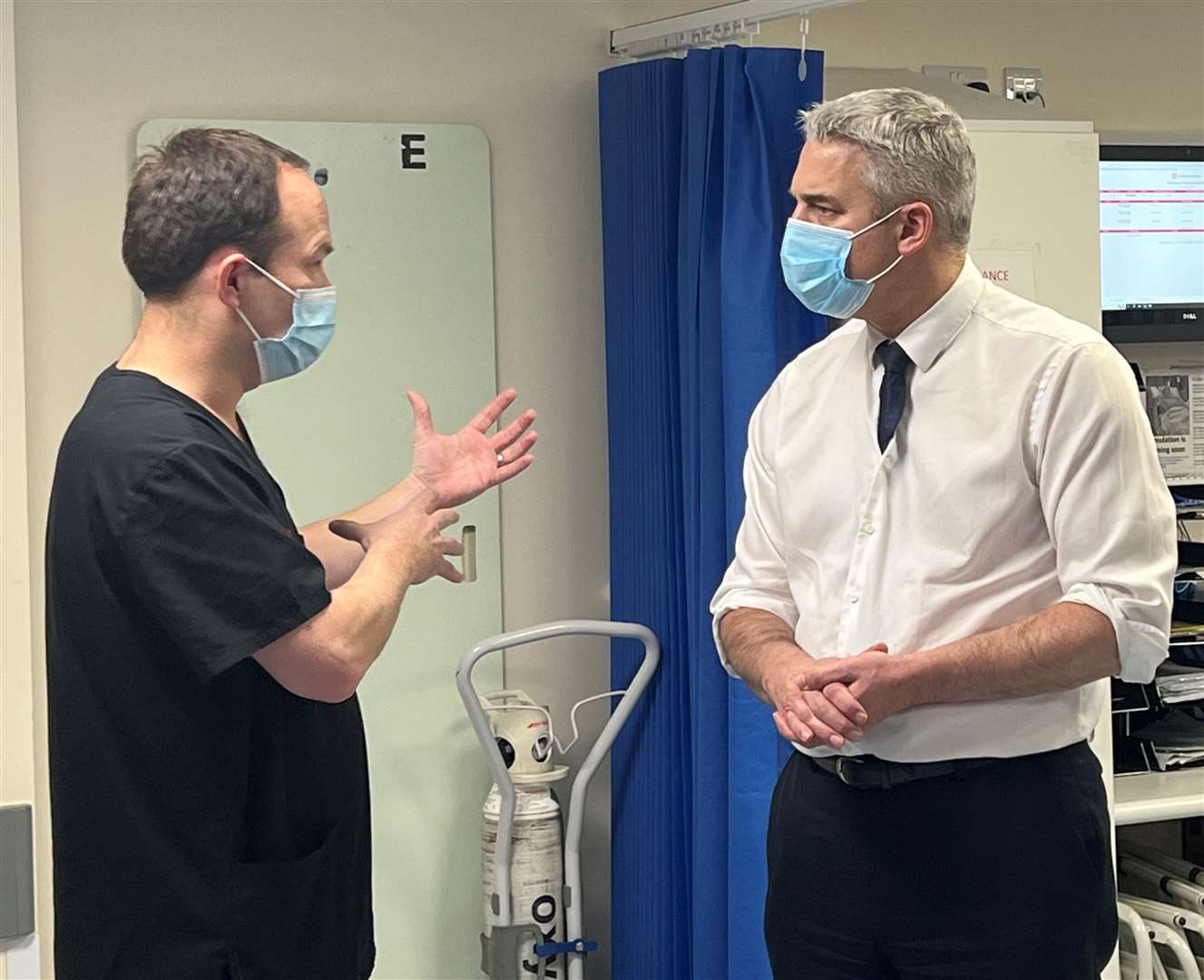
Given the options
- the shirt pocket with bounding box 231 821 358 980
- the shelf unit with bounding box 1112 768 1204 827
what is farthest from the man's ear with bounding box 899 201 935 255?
the shelf unit with bounding box 1112 768 1204 827

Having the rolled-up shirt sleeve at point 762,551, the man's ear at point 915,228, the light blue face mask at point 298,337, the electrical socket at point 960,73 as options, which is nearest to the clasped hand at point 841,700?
the rolled-up shirt sleeve at point 762,551

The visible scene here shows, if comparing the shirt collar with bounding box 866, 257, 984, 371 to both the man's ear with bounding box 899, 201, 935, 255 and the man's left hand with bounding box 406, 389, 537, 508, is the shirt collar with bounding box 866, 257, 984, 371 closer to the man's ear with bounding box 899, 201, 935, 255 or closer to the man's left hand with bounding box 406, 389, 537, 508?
the man's ear with bounding box 899, 201, 935, 255

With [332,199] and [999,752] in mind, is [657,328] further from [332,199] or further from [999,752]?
[999,752]

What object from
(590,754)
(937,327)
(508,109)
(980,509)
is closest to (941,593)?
(980,509)

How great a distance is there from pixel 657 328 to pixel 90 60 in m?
1.10

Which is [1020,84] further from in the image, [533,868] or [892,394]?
[533,868]

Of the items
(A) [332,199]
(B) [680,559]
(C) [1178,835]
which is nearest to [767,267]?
(B) [680,559]

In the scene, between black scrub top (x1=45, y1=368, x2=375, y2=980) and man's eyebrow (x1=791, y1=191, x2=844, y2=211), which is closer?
black scrub top (x1=45, y1=368, x2=375, y2=980)

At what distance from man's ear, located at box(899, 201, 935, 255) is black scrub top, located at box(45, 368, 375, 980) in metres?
0.85

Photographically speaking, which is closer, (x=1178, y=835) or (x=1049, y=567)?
(x=1049, y=567)

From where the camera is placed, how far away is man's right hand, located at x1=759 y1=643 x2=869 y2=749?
178 cm

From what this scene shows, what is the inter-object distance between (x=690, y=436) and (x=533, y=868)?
2.86 feet

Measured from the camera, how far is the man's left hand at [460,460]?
69.5 inches

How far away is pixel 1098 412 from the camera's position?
5.88ft
